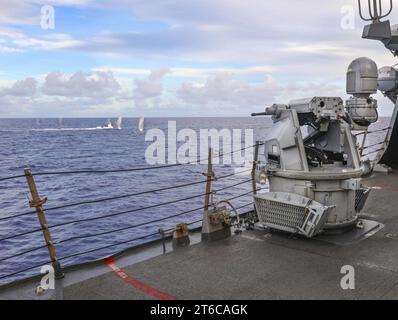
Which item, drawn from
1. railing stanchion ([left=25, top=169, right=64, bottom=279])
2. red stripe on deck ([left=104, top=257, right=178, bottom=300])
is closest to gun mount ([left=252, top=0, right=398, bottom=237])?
red stripe on deck ([left=104, top=257, right=178, bottom=300])

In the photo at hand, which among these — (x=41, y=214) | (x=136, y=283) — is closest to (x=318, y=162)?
(x=136, y=283)

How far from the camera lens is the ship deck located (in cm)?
444

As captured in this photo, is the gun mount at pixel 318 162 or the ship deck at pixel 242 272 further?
the gun mount at pixel 318 162

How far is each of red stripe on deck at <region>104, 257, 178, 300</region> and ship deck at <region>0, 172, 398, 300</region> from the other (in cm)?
1

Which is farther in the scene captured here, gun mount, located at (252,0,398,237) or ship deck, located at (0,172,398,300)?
gun mount, located at (252,0,398,237)

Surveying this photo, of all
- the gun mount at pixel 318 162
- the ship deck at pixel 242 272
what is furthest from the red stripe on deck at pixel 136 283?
the gun mount at pixel 318 162

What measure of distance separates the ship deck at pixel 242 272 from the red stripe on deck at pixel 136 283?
11mm

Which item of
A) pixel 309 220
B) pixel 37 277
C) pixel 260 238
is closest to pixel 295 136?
pixel 309 220

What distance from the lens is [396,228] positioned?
266 inches

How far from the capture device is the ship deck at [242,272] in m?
4.44

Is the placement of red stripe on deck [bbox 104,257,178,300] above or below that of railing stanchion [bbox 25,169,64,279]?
below

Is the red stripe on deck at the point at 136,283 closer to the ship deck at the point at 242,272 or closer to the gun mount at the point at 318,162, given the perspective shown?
the ship deck at the point at 242,272

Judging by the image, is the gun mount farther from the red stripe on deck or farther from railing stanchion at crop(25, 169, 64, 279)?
railing stanchion at crop(25, 169, 64, 279)
